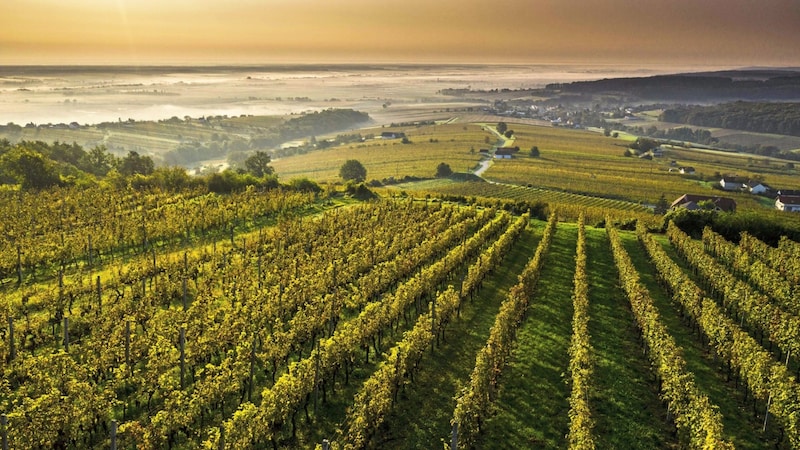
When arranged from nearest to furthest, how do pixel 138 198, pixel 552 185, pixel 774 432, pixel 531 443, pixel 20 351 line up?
pixel 531 443 < pixel 774 432 < pixel 20 351 < pixel 138 198 < pixel 552 185

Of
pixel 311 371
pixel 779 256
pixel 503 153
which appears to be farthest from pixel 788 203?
pixel 311 371

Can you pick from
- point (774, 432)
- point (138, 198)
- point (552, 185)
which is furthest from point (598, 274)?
point (552, 185)

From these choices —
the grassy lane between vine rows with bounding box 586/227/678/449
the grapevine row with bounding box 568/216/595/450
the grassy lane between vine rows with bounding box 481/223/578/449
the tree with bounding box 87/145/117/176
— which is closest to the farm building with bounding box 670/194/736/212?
the grassy lane between vine rows with bounding box 586/227/678/449

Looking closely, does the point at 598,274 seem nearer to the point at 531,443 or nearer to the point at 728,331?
the point at 728,331

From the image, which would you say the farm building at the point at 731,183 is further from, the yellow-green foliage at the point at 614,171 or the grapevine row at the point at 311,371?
the grapevine row at the point at 311,371

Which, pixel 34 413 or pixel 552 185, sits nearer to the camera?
pixel 34 413

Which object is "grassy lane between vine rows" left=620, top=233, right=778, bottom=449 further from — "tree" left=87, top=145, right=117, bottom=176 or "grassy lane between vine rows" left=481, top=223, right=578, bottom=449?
"tree" left=87, top=145, right=117, bottom=176

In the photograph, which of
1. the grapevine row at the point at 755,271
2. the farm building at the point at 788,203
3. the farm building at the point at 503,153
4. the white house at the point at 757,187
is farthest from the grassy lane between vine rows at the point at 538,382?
the farm building at the point at 503,153
